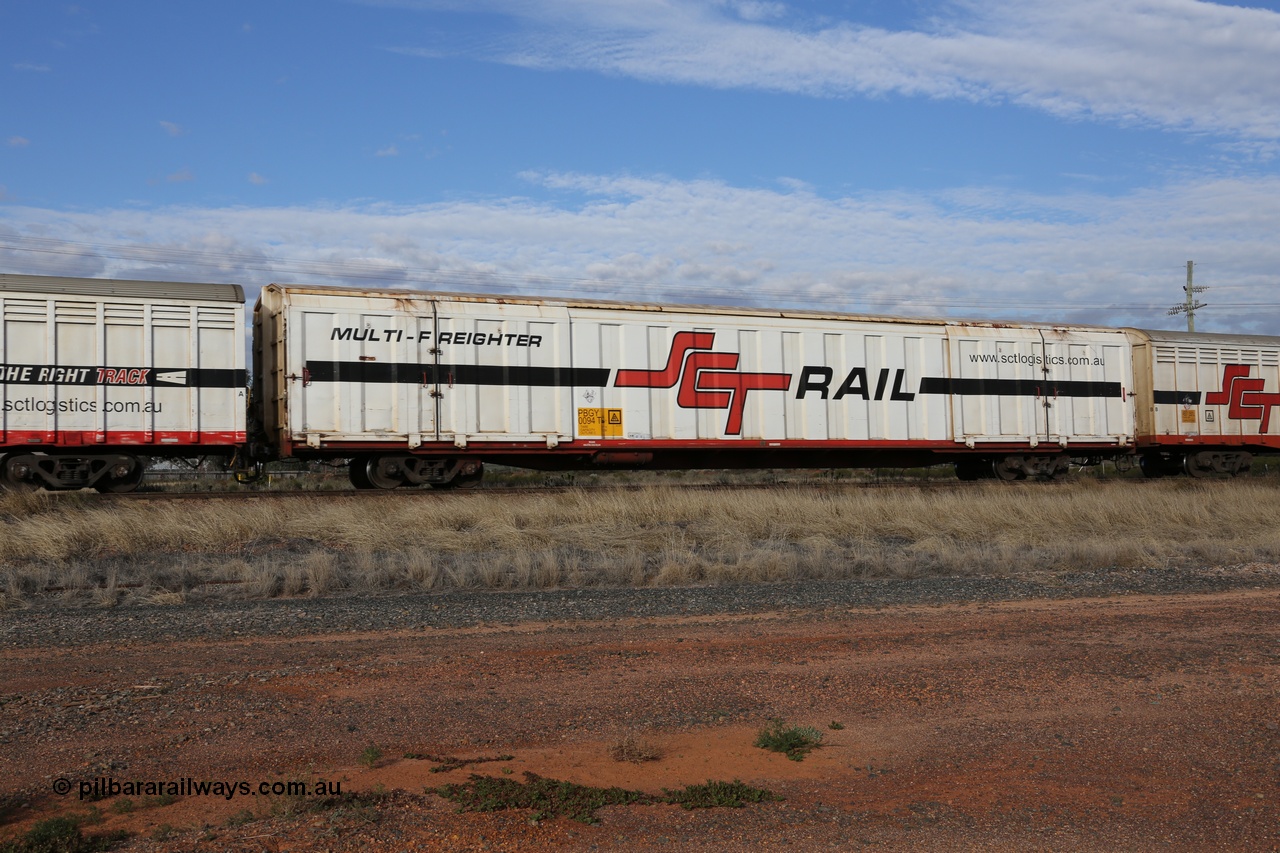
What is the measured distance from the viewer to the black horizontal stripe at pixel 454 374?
15.5 meters

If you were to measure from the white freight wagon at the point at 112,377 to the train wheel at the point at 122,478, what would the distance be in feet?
0.05

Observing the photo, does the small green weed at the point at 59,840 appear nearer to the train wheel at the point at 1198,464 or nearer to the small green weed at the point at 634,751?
the small green weed at the point at 634,751

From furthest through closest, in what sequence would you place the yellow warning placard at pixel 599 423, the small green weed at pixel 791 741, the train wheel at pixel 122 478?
1. the yellow warning placard at pixel 599 423
2. the train wheel at pixel 122 478
3. the small green weed at pixel 791 741

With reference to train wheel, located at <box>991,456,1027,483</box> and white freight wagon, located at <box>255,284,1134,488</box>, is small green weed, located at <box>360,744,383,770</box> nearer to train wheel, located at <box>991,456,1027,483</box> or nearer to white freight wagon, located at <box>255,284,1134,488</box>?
white freight wagon, located at <box>255,284,1134,488</box>

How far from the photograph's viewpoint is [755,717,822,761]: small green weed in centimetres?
434

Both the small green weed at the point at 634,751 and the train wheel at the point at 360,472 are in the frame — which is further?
the train wheel at the point at 360,472

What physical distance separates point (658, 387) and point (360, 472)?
5.55m

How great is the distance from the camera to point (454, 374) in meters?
16.2

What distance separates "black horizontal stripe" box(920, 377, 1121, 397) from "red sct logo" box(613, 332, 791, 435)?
3973mm

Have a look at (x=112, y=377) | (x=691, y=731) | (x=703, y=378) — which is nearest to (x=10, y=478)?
(x=112, y=377)

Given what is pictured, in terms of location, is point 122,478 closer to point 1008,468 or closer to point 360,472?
point 360,472

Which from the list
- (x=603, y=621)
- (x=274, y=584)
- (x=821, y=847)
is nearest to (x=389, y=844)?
(x=821, y=847)

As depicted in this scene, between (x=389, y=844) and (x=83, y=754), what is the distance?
1747 millimetres

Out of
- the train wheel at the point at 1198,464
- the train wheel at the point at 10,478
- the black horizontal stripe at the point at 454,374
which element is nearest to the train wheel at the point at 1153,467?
the train wheel at the point at 1198,464
